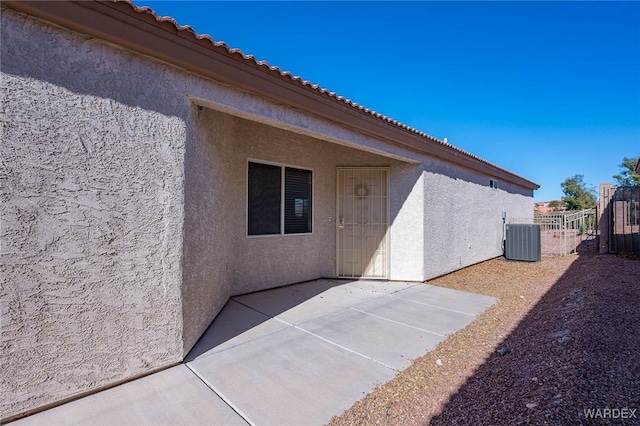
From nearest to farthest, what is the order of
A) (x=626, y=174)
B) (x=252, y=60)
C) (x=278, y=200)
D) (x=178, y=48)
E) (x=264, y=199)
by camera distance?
(x=178, y=48)
(x=252, y=60)
(x=264, y=199)
(x=278, y=200)
(x=626, y=174)

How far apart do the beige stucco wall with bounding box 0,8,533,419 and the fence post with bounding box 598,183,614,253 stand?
12.7 m

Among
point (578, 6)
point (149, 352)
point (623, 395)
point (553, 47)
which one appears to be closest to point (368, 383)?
point (623, 395)

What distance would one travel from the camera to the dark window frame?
6.36 meters

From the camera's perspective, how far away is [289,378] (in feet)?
10.8

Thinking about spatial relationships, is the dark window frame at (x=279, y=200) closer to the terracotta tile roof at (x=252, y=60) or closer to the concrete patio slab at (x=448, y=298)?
the terracotta tile roof at (x=252, y=60)

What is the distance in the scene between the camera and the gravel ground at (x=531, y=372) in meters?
2.47

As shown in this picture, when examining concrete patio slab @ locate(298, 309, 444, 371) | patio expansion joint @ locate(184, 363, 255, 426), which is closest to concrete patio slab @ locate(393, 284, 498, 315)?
concrete patio slab @ locate(298, 309, 444, 371)

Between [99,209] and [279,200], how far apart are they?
13.6ft

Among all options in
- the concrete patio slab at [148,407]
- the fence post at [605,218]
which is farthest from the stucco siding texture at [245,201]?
the fence post at [605,218]

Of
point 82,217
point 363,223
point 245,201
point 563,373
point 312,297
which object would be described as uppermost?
point 245,201

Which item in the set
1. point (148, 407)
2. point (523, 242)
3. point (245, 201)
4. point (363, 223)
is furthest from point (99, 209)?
point (523, 242)

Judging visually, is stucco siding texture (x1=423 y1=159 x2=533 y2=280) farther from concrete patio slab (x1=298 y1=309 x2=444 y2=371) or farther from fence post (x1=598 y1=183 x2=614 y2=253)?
concrete patio slab (x1=298 y1=309 x2=444 y2=371)

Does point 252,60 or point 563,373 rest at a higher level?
point 252,60

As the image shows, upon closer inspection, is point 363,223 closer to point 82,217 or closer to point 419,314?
point 419,314
